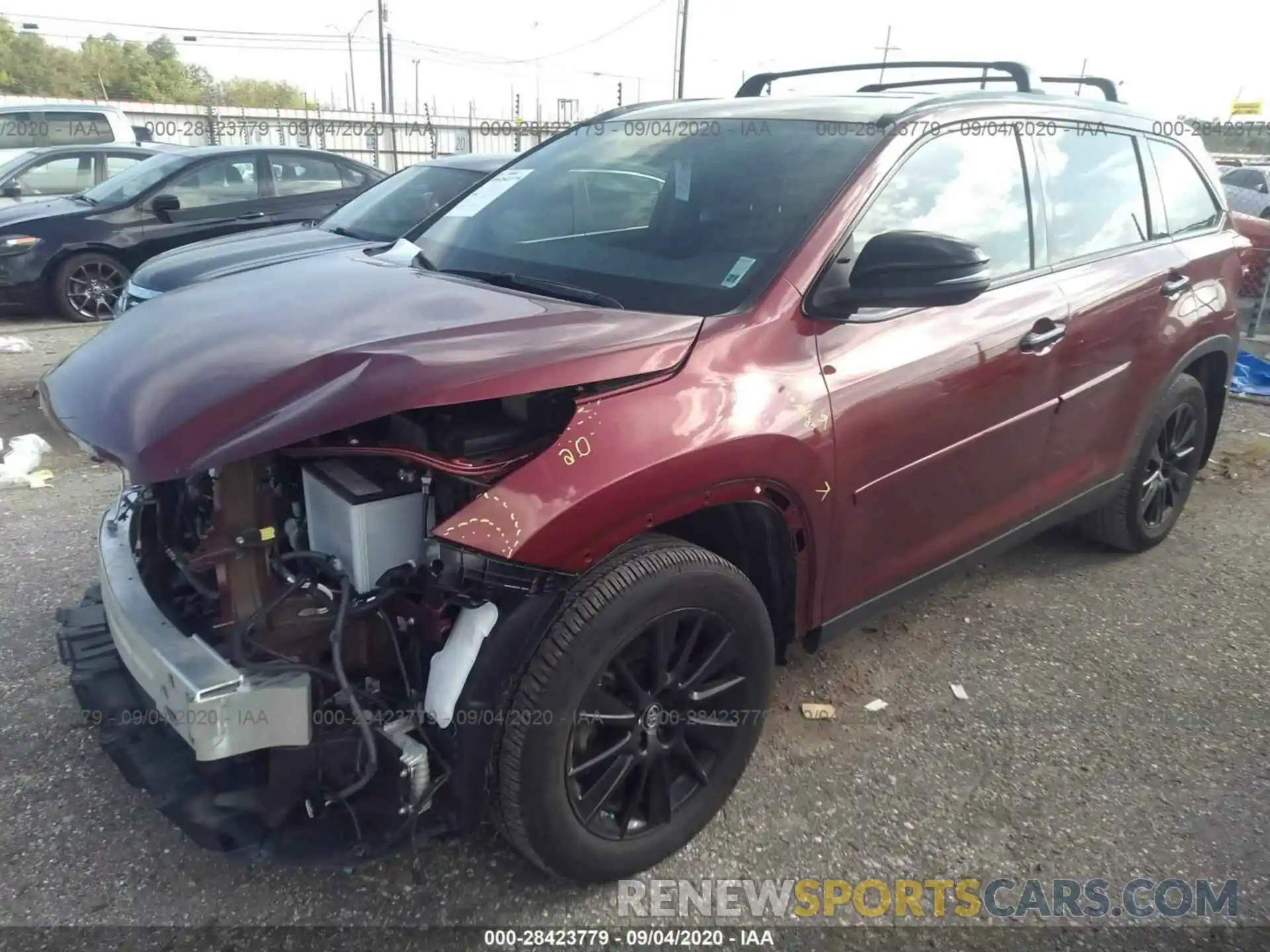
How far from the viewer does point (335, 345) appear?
2.11m

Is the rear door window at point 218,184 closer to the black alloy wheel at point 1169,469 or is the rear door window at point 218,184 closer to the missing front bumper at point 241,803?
the missing front bumper at point 241,803

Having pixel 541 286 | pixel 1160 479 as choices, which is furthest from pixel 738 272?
pixel 1160 479

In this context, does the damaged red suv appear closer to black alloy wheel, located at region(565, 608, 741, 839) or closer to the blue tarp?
black alloy wheel, located at region(565, 608, 741, 839)

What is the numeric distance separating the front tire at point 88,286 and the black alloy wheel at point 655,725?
8.16 meters

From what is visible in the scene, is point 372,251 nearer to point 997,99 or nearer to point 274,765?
point 274,765

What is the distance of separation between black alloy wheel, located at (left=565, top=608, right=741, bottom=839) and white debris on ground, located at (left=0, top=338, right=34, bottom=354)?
7303mm

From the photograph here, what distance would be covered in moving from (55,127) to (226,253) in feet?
27.0

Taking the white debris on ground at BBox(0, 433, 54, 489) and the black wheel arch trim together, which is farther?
the white debris on ground at BBox(0, 433, 54, 489)

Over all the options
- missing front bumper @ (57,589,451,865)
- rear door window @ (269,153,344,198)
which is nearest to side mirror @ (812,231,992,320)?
missing front bumper @ (57,589,451,865)

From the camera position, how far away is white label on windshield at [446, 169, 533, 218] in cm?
342

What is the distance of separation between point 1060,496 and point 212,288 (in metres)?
2.97

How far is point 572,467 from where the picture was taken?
2.00m

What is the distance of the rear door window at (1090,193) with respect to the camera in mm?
3314

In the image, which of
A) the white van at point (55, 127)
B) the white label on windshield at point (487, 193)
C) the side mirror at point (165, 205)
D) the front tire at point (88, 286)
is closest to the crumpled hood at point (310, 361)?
the white label on windshield at point (487, 193)
